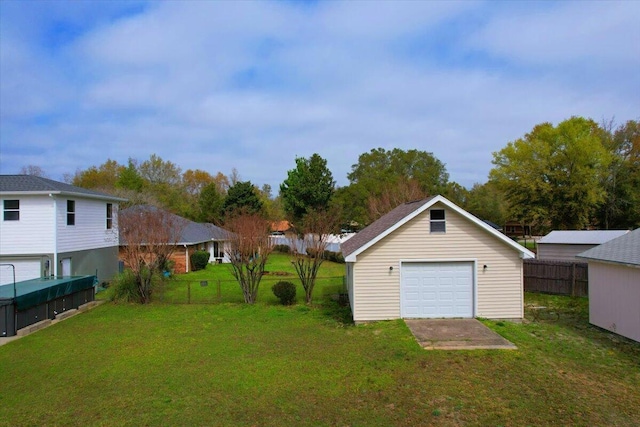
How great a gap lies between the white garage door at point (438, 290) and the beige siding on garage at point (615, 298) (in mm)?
3728

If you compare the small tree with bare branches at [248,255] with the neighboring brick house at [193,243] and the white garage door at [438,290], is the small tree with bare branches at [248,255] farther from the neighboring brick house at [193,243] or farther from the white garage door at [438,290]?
the white garage door at [438,290]

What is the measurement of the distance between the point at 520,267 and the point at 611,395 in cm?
635

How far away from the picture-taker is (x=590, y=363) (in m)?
9.51

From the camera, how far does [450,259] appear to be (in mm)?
13742

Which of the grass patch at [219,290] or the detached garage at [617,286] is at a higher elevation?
the detached garage at [617,286]

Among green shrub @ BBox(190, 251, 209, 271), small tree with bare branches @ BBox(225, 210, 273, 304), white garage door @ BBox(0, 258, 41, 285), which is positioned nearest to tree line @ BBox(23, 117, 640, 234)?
green shrub @ BBox(190, 251, 209, 271)

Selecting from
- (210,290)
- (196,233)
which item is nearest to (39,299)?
(210,290)

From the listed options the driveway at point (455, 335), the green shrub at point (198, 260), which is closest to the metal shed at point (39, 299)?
the driveway at point (455, 335)

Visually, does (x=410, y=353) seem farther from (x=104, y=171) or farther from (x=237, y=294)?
(x=104, y=171)

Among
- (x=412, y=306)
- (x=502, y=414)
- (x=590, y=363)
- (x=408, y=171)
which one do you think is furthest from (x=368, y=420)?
(x=408, y=171)

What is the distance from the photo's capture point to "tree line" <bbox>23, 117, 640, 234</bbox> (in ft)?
121

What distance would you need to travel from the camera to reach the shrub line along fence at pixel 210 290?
18141 mm

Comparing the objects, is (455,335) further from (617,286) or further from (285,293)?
(285,293)

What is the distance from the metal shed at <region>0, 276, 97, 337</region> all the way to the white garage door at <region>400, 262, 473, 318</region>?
11.9 meters
